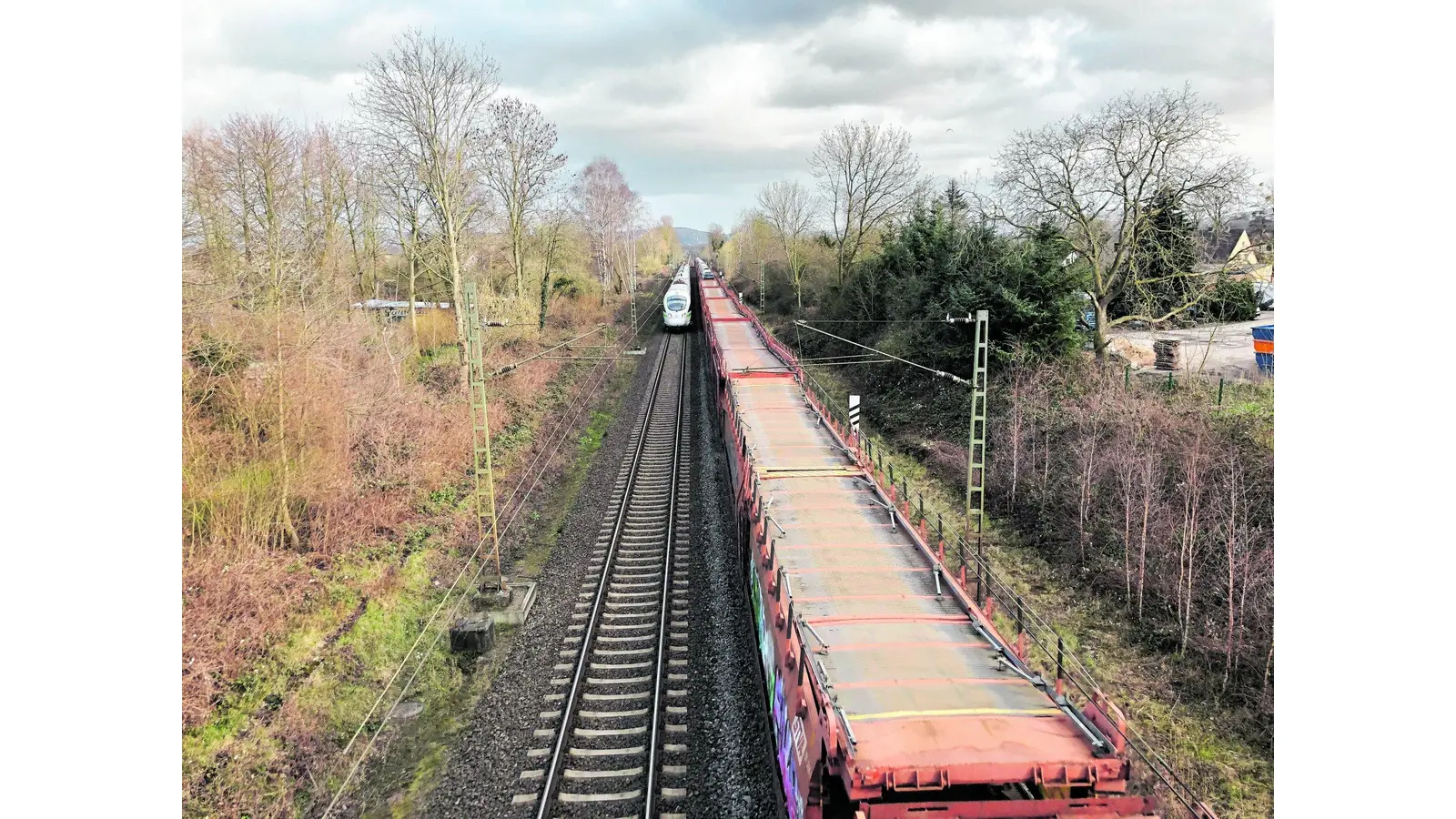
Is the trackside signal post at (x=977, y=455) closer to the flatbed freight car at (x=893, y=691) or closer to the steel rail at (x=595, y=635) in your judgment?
the flatbed freight car at (x=893, y=691)

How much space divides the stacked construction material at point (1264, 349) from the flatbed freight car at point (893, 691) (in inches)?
489

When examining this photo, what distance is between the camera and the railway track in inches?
345

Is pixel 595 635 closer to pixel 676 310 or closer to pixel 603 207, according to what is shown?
pixel 676 310

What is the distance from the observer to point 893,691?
7.00m

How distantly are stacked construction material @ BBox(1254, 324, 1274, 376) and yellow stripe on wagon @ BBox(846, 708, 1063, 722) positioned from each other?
15609mm

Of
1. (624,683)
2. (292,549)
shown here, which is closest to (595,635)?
(624,683)

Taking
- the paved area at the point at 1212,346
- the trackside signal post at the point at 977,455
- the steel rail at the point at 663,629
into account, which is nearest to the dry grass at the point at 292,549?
the steel rail at the point at 663,629

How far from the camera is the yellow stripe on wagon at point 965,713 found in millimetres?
6520

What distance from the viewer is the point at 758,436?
16.1m

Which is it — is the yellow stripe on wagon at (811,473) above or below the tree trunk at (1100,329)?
below

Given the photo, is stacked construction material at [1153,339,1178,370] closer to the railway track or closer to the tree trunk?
the tree trunk

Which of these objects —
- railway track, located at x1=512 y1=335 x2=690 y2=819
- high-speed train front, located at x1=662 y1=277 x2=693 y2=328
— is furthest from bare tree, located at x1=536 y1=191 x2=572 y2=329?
railway track, located at x1=512 y1=335 x2=690 y2=819

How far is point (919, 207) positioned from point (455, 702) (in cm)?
2852

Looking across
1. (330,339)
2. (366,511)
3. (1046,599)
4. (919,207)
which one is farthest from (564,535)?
(919,207)
